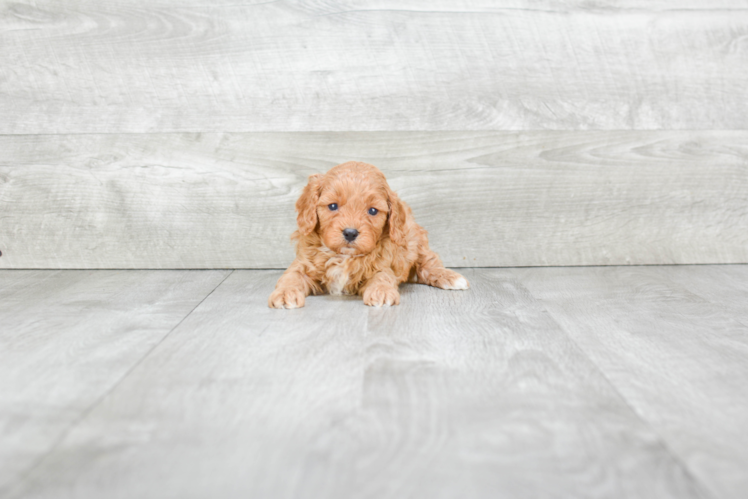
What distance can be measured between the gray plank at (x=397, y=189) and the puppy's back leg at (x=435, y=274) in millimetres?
265

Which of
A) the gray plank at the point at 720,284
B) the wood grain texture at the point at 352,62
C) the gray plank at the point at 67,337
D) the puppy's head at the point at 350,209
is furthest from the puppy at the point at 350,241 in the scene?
the gray plank at the point at 720,284

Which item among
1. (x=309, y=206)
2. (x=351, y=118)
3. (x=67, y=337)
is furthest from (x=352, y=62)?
(x=67, y=337)

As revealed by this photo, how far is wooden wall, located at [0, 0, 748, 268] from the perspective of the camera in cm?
225

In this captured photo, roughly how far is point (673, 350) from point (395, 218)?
33.0 inches

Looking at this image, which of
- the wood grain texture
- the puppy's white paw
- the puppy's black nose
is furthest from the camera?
the wood grain texture

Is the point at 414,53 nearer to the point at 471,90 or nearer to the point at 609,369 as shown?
the point at 471,90

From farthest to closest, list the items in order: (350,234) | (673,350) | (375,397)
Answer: (350,234), (673,350), (375,397)

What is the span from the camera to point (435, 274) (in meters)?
2.04

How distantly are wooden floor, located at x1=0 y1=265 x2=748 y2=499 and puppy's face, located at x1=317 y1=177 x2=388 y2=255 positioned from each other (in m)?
0.19

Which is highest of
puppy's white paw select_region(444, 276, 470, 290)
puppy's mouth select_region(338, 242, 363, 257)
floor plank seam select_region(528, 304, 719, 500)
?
puppy's mouth select_region(338, 242, 363, 257)

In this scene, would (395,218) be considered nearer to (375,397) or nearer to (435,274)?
(435,274)

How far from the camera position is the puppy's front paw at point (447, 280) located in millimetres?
1972

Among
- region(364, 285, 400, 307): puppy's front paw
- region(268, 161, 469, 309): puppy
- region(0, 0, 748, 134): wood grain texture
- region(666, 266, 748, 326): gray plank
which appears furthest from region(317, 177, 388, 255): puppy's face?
region(666, 266, 748, 326): gray plank

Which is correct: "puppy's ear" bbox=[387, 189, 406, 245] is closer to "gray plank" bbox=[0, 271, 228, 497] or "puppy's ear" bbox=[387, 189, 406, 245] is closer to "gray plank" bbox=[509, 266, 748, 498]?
"gray plank" bbox=[509, 266, 748, 498]
